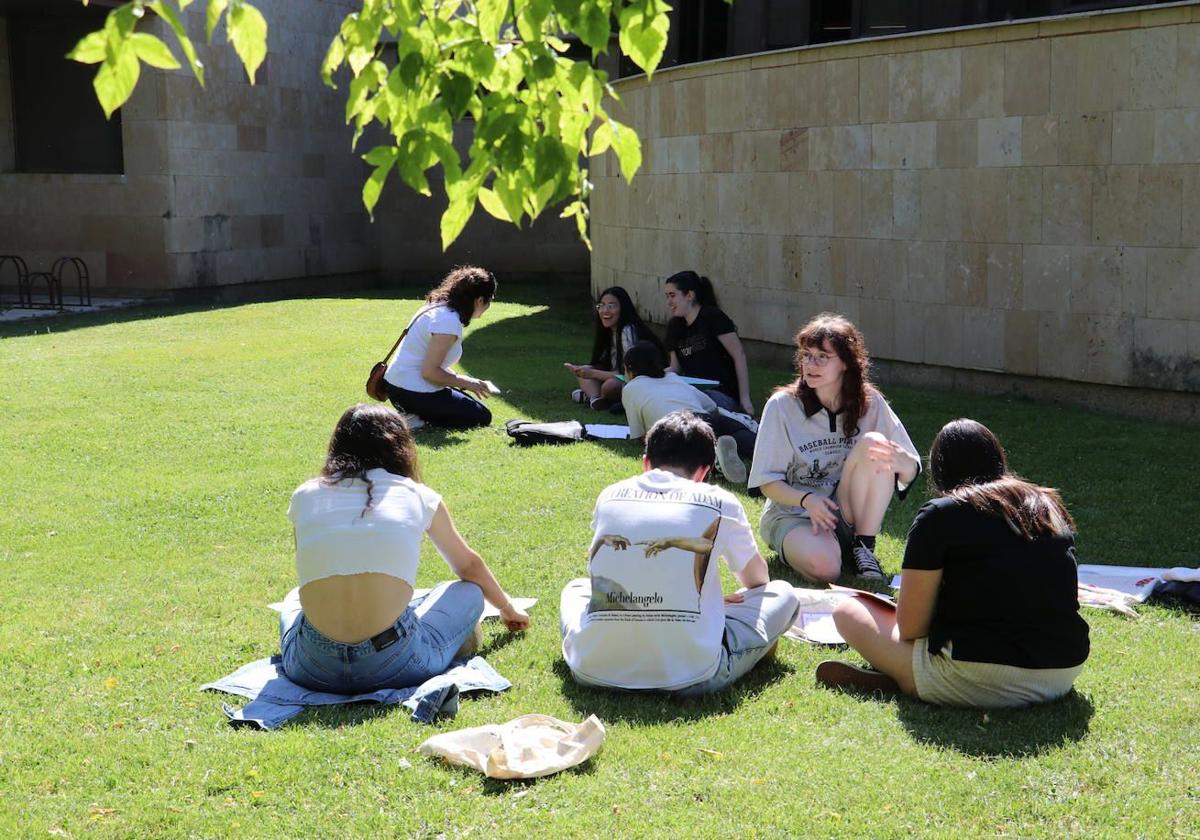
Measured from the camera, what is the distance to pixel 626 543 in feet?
17.1

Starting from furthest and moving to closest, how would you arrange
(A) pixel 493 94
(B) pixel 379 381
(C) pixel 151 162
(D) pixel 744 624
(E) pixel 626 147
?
1. (C) pixel 151 162
2. (B) pixel 379 381
3. (D) pixel 744 624
4. (A) pixel 493 94
5. (E) pixel 626 147

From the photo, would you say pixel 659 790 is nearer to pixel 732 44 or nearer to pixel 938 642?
pixel 938 642

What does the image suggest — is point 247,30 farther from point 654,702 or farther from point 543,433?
point 543,433

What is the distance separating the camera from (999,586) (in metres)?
4.93

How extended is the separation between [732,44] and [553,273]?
448 inches

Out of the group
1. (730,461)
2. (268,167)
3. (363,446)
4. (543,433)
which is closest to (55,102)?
(268,167)

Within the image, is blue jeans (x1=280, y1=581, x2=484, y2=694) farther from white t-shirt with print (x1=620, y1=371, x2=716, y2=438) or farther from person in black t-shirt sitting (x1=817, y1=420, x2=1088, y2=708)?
white t-shirt with print (x1=620, y1=371, x2=716, y2=438)

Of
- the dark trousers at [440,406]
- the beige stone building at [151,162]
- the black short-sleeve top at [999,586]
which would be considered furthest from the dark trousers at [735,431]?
the beige stone building at [151,162]

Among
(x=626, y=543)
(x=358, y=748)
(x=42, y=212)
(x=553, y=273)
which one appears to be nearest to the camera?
(x=358, y=748)

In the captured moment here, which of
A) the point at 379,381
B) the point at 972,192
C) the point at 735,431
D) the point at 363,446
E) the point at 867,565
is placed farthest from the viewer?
the point at 972,192

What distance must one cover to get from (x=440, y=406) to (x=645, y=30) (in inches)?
323

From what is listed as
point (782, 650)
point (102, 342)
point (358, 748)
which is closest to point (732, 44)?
point (102, 342)

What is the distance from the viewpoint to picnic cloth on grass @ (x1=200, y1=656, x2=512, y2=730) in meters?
5.12

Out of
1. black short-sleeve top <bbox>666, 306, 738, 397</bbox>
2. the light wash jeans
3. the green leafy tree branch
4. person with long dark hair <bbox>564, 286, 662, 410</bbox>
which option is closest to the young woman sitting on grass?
black short-sleeve top <bbox>666, 306, 738, 397</bbox>
